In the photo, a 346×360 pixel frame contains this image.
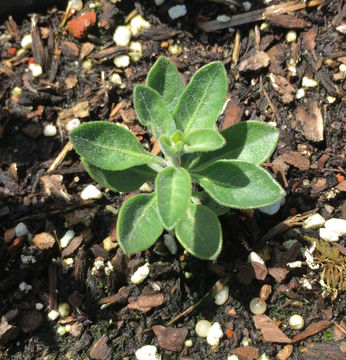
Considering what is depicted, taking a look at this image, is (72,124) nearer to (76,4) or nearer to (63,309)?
(76,4)

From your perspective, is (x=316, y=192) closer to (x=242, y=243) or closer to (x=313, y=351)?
(x=242, y=243)

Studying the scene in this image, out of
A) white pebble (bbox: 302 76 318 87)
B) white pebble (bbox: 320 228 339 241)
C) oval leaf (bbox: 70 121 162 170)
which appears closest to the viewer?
oval leaf (bbox: 70 121 162 170)

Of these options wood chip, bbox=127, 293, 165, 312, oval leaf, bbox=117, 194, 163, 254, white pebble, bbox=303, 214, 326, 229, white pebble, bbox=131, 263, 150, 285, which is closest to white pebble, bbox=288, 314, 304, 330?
white pebble, bbox=303, 214, 326, 229

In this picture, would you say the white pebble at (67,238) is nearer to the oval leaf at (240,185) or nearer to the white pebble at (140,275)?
the white pebble at (140,275)

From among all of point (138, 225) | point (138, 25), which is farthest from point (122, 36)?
point (138, 225)

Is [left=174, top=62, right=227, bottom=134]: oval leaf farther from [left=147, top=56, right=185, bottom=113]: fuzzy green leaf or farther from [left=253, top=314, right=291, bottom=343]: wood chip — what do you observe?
[left=253, top=314, right=291, bottom=343]: wood chip

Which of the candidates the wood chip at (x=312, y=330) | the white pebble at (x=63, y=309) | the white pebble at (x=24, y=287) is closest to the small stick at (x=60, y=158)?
the white pebble at (x=24, y=287)

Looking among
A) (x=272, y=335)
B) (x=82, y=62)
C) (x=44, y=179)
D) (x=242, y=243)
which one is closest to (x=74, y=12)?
(x=82, y=62)
